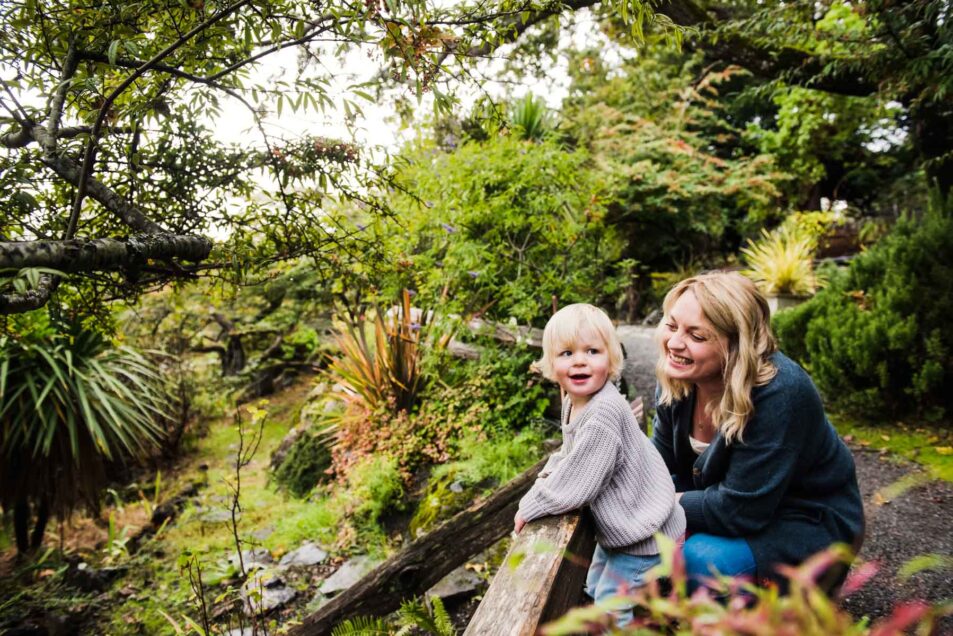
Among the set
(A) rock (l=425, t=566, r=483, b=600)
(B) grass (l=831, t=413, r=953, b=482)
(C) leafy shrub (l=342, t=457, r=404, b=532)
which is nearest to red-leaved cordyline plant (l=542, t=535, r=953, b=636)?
(A) rock (l=425, t=566, r=483, b=600)

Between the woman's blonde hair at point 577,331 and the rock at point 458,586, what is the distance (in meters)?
2.06

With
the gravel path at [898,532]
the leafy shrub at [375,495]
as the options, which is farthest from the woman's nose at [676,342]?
the leafy shrub at [375,495]

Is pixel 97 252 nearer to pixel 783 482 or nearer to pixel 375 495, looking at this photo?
pixel 783 482

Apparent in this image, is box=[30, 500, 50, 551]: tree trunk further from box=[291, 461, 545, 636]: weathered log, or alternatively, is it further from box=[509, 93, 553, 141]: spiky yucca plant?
box=[509, 93, 553, 141]: spiky yucca plant

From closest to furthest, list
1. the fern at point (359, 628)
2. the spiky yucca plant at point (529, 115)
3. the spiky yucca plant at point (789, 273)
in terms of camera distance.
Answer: the fern at point (359, 628), the spiky yucca plant at point (789, 273), the spiky yucca plant at point (529, 115)

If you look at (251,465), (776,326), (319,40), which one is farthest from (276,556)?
(776,326)

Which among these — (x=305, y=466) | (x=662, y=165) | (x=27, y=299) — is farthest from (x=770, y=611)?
(x=662, y=165)

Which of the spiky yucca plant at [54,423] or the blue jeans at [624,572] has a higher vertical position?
the spiky yucca plant at [54,423]

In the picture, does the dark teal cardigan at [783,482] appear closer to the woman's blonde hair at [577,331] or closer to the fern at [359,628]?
the woman's blonde hair at [577,331]

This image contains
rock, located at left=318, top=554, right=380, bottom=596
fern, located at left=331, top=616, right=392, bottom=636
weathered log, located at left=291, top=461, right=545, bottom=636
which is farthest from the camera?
rock, located at left=318, top=554, right=380, bottom=596

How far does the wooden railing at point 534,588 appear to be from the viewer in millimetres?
1159

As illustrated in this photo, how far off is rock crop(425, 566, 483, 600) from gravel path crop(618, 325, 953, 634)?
207 cm

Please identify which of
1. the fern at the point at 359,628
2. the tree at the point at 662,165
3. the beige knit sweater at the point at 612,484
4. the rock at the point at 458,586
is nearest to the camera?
the beige knit sweater at the point at 612,484

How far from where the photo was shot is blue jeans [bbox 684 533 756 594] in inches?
70.1
